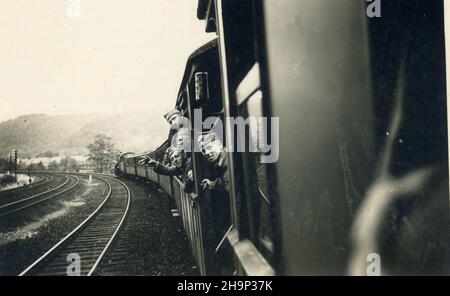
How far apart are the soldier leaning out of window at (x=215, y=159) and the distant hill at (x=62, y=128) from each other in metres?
1.90

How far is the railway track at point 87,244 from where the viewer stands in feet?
13.9

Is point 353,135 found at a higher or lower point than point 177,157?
higher

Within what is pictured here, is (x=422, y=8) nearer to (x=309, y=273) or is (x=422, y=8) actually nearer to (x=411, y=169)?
(x=411, y=169)

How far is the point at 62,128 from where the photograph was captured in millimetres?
6398

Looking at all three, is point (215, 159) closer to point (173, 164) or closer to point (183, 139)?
point (183, 139)

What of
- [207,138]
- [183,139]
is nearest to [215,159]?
[207,138]

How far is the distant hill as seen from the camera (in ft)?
15.9

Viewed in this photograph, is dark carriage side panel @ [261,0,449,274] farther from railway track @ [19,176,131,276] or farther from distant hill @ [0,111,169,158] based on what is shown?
→ railway track @ [19,176,131,276]

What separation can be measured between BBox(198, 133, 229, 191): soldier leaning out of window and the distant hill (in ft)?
6.23

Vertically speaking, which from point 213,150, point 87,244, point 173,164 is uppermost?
point 213,150

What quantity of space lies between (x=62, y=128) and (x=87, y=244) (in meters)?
2.63

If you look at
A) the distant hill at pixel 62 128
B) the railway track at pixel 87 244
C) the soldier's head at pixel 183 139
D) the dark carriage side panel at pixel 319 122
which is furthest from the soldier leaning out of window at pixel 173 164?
the dark carriage side panel at pixel 319 122

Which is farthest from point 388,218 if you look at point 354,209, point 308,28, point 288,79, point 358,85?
point 308,28

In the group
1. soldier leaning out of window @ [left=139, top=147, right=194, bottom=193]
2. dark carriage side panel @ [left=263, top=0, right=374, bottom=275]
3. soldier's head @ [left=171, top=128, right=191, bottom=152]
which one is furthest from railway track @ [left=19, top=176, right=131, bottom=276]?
dark carriage side panel @ [left=263, top=0, right=374, bottom=275]
